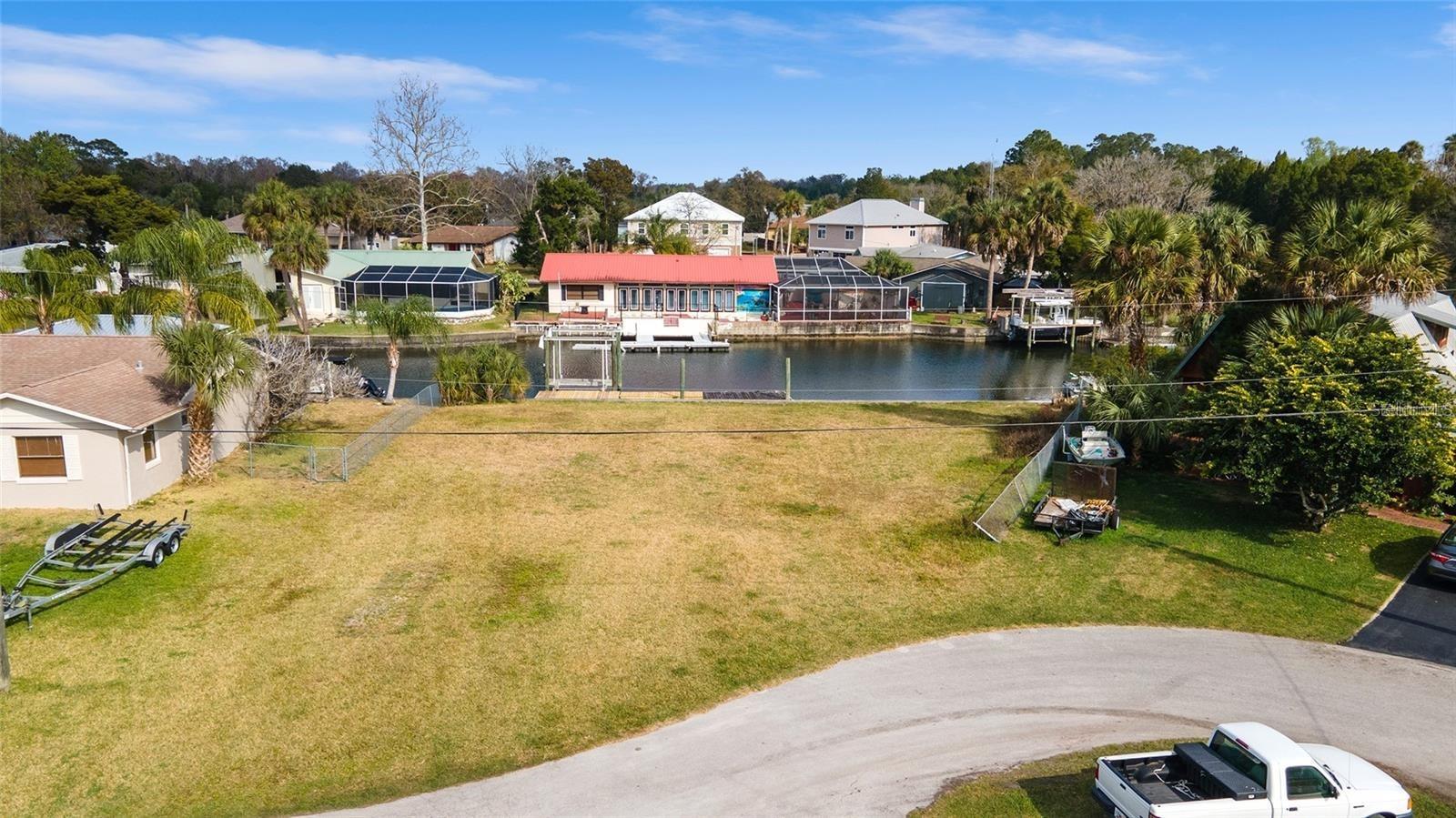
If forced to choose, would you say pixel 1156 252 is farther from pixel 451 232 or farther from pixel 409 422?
pixel 451 232

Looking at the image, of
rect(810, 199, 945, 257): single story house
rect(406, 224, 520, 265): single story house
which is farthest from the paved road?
rect(406, 224, 520, 265): single story house

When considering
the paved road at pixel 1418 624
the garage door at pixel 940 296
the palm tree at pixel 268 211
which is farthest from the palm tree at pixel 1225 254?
the palm tree at pixel 268 211

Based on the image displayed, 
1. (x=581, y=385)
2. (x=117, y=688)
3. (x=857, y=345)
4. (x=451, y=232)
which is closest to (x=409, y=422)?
(x=581, y=385)

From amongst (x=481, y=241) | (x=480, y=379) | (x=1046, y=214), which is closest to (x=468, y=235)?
(x=481, y=241)

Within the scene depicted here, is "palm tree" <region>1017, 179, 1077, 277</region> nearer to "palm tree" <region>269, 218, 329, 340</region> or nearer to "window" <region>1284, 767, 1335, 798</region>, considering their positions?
"palm tree" <region>269, 218, 329, 340</region>

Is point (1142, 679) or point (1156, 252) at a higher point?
point (1156, 252)

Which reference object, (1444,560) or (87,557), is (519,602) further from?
(1444,560)

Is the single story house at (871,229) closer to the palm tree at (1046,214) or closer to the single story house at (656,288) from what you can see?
the palm tree at (1046,214)
